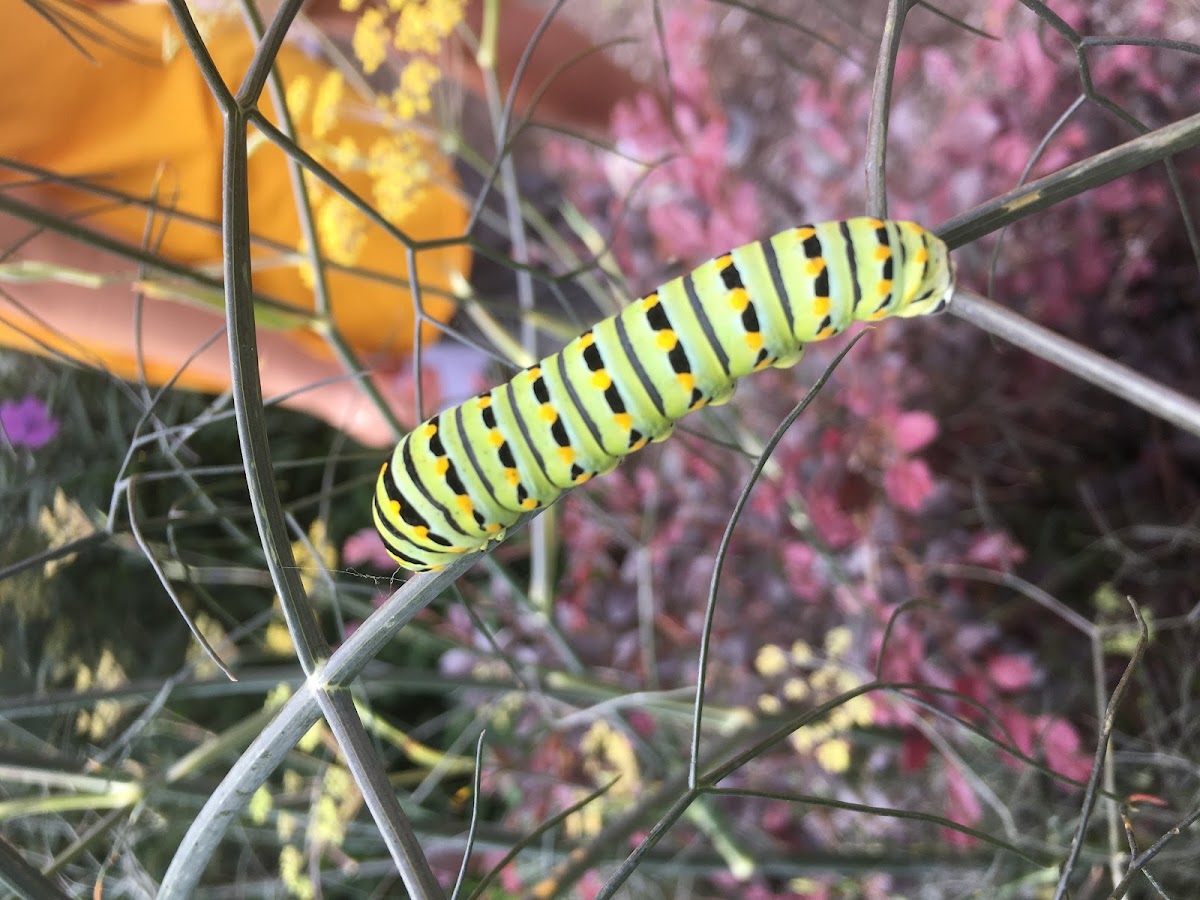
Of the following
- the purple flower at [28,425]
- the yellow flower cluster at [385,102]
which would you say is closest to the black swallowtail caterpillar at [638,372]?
the yellow flower cluster at [385,102]

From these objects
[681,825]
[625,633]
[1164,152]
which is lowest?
[681,825]

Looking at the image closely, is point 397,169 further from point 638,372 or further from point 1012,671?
point 1012,671

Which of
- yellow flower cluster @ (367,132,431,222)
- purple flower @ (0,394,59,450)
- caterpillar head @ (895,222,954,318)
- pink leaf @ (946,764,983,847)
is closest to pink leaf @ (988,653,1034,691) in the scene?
pink leaf @ (946,764,983,847)

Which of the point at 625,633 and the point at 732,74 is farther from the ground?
the point at 732,74

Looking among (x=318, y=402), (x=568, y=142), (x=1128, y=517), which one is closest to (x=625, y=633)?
(x=318, y=402)

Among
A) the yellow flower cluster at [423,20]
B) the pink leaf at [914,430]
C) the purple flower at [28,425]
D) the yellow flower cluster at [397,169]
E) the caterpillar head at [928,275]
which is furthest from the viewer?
the purple flower at [28,425]

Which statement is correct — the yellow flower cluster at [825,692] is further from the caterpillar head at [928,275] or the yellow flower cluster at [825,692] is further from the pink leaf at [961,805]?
the caterpillar head at [928,275]

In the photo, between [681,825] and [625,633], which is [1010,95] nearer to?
[625,633]

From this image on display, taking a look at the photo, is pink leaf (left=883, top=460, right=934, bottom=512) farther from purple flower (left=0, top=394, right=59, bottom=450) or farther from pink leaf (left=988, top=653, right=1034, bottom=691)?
purple flower (left=0, top=394, right=59, bottom=450)
